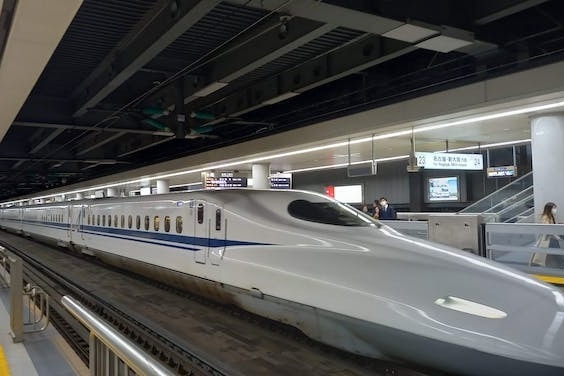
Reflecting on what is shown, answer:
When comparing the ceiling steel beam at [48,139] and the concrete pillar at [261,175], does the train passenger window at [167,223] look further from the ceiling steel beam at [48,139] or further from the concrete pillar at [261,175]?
the concrete pillar at [261,175]

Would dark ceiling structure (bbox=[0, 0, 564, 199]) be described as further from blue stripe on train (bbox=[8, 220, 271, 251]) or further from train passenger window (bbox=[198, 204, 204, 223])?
blue stripe on train (bbox=[8, 220, 271, 251])

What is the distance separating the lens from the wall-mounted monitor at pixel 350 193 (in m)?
26.6

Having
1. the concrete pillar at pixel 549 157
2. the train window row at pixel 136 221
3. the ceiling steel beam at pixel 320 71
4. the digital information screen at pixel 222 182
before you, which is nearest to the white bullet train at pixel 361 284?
the train window row at pixel 136 221

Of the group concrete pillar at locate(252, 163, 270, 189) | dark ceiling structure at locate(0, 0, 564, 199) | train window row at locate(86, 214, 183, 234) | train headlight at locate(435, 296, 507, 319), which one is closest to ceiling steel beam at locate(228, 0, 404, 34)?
dark ceiling structure at locate(0, 0, 564, 199)

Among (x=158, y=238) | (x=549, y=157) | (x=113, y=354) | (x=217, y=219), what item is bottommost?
(x=113, y=354)

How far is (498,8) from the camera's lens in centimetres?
634

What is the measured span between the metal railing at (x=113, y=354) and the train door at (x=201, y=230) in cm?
377

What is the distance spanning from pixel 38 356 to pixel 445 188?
19.7m

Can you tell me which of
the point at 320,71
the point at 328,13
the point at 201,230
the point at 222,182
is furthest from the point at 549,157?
the point at 222,182

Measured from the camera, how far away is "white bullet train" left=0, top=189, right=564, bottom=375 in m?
3.81

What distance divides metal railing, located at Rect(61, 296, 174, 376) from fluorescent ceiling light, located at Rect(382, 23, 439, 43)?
461 centimetres

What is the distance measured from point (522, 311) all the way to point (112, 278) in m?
10.00

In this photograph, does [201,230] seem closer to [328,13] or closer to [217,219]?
[217,219]

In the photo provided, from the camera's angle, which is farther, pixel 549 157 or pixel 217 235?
pixel 549 157
